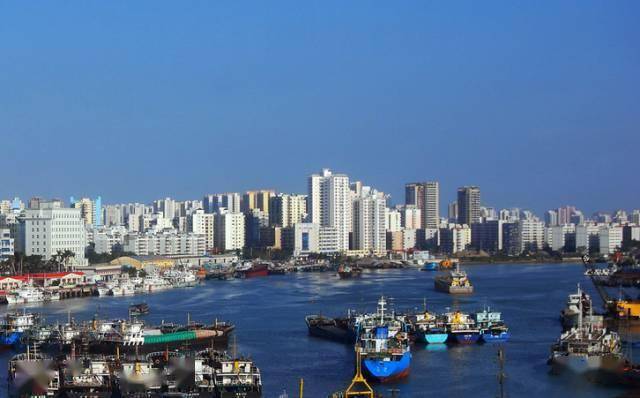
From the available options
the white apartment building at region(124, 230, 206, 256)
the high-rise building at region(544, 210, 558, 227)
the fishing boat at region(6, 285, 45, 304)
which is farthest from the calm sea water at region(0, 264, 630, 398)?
the high-rise building at region(544, 210, 558, 227)

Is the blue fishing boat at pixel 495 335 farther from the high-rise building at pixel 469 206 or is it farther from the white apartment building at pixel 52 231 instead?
the high-rise building at pixel 469 206

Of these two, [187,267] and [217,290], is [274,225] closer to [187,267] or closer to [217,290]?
[187,267]

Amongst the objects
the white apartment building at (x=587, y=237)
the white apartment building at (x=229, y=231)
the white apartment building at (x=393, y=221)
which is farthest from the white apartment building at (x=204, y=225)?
the white apartment building at (x=587, y=237)

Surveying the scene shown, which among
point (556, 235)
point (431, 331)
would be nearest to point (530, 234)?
point (556, 235)

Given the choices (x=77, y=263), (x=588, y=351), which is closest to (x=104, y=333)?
(x=588, y=351)

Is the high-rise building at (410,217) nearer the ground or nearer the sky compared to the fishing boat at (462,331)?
nearer the sky

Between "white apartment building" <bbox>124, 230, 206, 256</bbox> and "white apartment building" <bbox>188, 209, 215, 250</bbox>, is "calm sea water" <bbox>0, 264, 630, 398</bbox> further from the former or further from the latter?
"white apartment building" <bbox>188, 209, 215, 250</bbox>

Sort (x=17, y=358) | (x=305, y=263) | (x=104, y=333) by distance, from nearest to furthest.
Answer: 1. (x=17, y=358)
2. (x=104, y=333)
3. (x=305, y=263)
